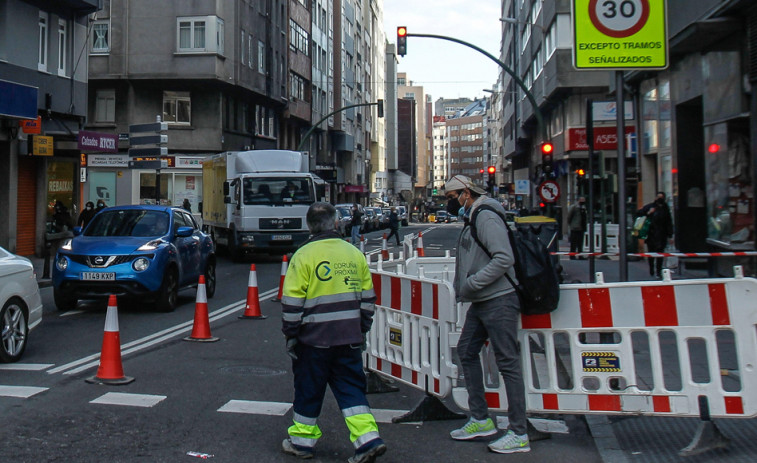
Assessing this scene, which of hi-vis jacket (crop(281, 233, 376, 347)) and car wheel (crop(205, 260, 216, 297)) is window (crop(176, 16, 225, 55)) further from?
hi-vis jacket (crop(281, 233, 376, 347))

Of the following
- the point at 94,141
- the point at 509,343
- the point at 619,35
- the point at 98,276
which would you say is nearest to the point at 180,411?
the point at 509,343

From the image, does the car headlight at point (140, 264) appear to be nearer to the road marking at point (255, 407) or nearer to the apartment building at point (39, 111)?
the road marking at point (255, 407)

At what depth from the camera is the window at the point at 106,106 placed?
3966cm

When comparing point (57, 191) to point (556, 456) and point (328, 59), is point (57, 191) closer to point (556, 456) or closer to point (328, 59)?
point (556, 456)

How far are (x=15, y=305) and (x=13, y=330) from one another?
27 cm

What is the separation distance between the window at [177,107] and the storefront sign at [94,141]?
13620 millimetres

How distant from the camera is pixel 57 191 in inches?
1118

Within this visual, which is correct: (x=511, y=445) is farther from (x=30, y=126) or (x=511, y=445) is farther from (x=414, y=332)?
(x=30, y=126)

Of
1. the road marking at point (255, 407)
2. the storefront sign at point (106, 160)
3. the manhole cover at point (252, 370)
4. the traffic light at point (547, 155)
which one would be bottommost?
the road marking at point (255, 407)

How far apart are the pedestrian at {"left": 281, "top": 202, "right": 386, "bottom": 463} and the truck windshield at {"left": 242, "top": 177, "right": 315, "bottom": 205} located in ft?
63.6

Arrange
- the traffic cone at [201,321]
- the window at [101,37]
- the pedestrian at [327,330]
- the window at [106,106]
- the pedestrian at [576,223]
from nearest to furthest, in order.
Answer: the pedestrian at [327,330] → the traffic cone at [201,321] → the pedestrian at [576,223] → the window at [101,37] → the window at [106,106]

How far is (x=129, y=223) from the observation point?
14.0m

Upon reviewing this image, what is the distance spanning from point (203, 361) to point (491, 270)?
4.62 m

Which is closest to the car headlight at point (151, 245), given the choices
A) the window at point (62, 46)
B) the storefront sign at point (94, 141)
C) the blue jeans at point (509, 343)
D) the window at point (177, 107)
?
the blue jeans at point (509, 343)
